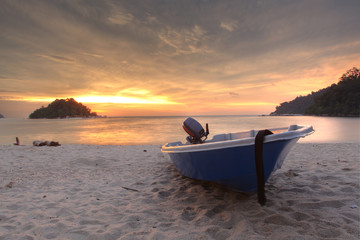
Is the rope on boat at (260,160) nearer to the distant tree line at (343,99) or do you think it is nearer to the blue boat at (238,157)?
the blue boat at (238,157)

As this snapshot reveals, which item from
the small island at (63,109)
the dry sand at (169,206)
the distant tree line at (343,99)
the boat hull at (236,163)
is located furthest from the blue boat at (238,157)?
the small island at (63,109)

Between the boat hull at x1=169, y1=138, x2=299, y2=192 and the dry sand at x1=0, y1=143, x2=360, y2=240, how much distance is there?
20.1 inches

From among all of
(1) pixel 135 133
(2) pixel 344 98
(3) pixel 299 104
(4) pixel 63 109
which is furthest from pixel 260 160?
(3) pixel 299 104

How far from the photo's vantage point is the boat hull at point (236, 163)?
2.88 m

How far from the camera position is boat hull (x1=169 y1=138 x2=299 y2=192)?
9.46 ft

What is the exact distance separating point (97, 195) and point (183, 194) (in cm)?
179

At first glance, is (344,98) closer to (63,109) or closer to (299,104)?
(299,104)

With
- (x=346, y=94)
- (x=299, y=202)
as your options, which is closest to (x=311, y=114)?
(x=346, y=94)

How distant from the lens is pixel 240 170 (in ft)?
10.1

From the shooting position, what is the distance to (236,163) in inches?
119

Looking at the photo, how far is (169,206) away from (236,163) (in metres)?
1.49

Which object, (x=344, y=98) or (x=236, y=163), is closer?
(x=236, y=163)

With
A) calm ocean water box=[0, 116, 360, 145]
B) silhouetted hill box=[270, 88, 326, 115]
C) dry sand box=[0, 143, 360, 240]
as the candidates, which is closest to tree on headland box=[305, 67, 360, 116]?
calm ocean water box=[0, 116, 360, 145]

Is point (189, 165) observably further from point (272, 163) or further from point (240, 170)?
point (272, 163)
